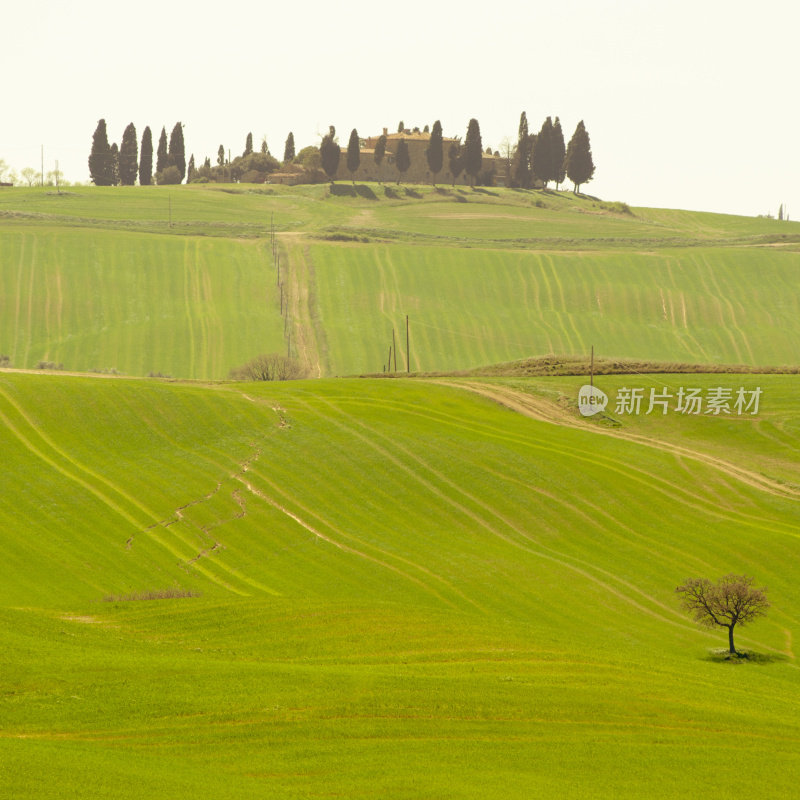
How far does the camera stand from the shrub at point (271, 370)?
114125 mm

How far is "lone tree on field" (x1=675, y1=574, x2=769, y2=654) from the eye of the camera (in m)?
47.9

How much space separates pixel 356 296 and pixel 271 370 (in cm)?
4198

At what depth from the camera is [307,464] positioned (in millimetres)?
69188

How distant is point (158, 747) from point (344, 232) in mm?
165676

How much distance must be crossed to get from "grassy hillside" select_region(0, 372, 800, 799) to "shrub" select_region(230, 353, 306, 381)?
854 inches

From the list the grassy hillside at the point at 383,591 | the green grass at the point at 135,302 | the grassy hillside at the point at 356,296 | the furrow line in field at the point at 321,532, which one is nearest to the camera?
the grassy hillside at the point at 383,591

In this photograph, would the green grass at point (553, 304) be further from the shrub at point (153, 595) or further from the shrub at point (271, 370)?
the shrub at point (153, 595)

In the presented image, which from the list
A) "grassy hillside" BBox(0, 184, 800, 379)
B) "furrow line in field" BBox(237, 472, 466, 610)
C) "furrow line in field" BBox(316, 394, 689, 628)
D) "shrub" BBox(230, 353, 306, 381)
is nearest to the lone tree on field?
"furrow line in field" BBox(316, 394, 689, 628)
